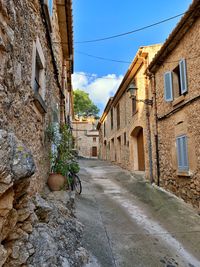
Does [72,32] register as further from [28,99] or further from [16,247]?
[16,247]

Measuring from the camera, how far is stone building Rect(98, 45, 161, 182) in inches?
341

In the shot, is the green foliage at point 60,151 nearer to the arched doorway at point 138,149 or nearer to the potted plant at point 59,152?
the potted plant at point 59,152

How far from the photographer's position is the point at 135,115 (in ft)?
33.6

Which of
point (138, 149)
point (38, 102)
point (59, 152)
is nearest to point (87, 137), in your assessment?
point (138, 149)

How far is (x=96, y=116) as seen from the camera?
119 feet

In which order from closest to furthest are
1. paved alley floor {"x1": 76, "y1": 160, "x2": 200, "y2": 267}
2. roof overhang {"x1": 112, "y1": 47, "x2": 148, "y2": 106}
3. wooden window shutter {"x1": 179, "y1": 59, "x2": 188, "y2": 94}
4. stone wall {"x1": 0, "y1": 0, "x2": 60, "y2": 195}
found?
stone wall {"x1": 0, "y1": 0, "x2": 60, "y2": 195}, paved alley floor {"x1": 76, "y1": 160, "x2": 200, "y2": 267}, wooden window shutter {"x1": 179, "y1": 59, "x2": 188, "y2": 94}, roof overhang {"x1": 112, "y1": 47, "x2": 148, "y2": 106}

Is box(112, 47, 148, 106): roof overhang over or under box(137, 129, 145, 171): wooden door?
over

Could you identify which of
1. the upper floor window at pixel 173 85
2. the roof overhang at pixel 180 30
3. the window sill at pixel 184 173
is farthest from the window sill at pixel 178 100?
the window sill at pixel 184 173

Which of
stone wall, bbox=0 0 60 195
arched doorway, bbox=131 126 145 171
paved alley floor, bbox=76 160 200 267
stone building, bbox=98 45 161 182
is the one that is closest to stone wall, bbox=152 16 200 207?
paved alley floor, bbox=76 160 200 267

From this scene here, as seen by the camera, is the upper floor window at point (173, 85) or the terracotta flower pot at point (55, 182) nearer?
the terracotta flower pot at point (55, 182)

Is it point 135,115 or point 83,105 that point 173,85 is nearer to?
point 135,115

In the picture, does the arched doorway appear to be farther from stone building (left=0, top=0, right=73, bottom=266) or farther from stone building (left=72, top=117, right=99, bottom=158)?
stone building (left=72, top=117, right=99, bottom=158)

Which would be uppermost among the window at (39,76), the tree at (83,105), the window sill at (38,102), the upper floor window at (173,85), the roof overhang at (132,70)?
the tree at (83,105)

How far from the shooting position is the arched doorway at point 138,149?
34.7 feet
